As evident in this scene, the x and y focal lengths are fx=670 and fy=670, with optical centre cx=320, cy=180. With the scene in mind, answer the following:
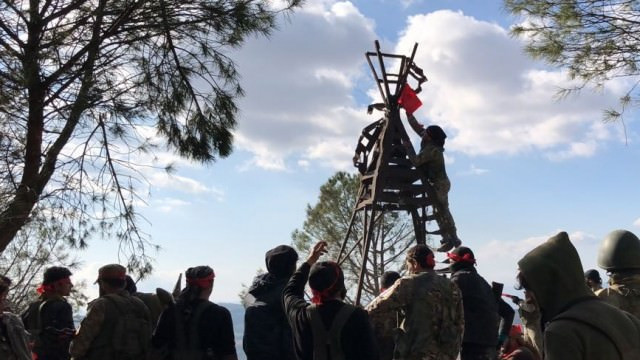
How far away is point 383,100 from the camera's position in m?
9.87

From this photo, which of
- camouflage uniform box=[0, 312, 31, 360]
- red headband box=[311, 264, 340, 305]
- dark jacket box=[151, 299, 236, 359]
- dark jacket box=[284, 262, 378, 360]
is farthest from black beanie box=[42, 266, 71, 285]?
red headband box=[311, 264, 340, 305]

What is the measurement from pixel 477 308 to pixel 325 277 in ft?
7.69

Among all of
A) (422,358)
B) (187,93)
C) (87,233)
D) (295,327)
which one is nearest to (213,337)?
(295,327)

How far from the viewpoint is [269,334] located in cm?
490

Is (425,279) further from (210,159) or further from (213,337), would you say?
(210,159)

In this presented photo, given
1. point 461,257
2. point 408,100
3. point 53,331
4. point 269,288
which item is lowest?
point 53,331

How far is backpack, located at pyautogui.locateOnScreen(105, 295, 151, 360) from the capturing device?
4941mm

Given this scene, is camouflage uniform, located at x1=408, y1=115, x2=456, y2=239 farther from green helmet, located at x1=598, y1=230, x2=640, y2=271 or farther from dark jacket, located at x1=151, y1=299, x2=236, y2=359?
dark jacket, located at x1=151, y1=299, x2=236, y2=359

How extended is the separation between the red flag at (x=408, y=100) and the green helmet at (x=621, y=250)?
538 cm

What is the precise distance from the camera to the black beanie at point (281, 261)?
4.92 m

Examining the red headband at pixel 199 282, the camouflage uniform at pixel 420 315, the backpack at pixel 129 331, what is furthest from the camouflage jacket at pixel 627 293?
the backpack at pixel 129 331

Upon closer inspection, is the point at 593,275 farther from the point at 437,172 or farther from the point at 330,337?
the point at 330,337

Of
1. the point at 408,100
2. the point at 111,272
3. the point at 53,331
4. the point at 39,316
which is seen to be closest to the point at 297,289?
the point at 111,272

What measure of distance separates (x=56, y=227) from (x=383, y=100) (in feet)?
16.4
